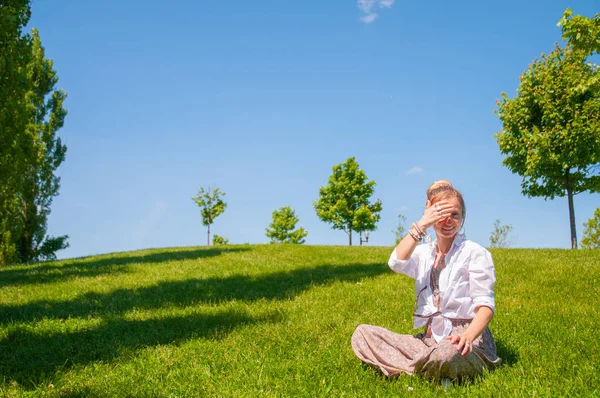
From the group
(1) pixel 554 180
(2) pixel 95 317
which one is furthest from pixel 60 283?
(1) pixel 554 180

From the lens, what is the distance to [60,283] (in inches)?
515

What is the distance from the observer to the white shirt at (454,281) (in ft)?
13.9

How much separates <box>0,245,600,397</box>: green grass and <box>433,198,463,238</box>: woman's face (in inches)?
64.8

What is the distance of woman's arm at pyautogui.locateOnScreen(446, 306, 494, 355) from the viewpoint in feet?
13.3

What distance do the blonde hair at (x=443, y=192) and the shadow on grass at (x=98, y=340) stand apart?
4305 millimetres

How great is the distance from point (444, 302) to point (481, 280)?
47cm

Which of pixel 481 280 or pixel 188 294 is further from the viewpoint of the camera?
pixel 188 294

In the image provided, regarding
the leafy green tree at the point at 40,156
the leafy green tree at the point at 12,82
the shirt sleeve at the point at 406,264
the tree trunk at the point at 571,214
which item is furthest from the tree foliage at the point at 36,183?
the tree trunk at the point at 571,214

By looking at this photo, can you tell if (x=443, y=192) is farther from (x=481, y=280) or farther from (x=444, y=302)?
(x=444, y=302)

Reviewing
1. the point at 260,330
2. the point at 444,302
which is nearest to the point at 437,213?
the point at 444,302

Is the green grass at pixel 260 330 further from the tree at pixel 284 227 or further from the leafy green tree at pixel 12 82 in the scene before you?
the tree at pixel 284 227

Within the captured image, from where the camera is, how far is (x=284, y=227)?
55.0 meters

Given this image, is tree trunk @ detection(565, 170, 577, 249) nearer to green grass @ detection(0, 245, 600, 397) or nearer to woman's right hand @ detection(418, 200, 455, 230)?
green grass @ detection(0, 245, 600, 397)

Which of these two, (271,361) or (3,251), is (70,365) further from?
(3,251)
